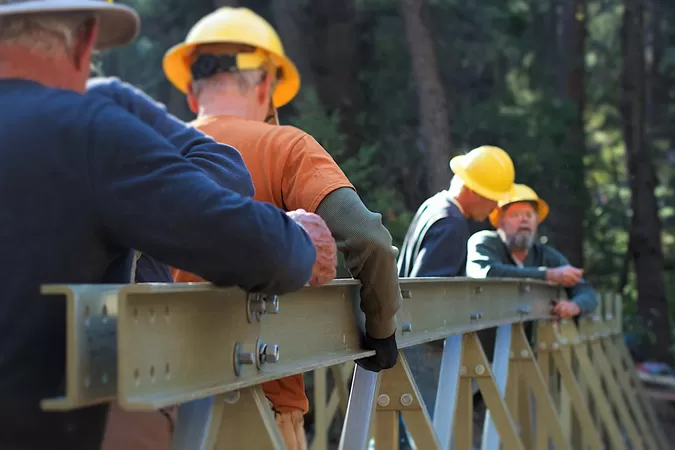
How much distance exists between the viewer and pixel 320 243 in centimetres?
239

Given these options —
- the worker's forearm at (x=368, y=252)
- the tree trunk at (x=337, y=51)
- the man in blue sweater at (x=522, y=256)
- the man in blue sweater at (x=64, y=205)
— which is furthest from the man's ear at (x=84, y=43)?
the tree trunk at (x=337, y=51)

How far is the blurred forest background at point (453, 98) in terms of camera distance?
13.1 meters

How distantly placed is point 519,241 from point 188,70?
13.3 ft

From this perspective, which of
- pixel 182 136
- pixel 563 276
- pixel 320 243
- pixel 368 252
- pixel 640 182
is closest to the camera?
pixel 182 136

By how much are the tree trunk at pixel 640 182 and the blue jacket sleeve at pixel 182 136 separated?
649 inches

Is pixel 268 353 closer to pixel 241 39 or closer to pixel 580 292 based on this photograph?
pixel 241 39

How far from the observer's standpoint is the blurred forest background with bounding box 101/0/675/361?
13078mm

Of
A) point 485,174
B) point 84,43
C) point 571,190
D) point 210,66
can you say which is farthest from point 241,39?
point 571,190

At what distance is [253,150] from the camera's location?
3.25 meters

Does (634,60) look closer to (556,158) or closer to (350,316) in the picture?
(556,158)

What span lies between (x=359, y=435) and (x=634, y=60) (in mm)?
16314

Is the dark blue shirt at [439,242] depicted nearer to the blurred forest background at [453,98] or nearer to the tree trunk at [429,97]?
the blurred forest background at [453,98]

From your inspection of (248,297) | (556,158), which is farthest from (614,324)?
(248,297)

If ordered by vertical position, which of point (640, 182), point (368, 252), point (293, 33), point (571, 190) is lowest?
point (640, 182)
